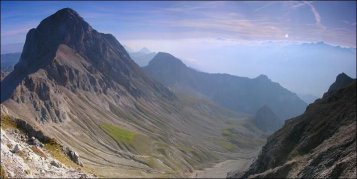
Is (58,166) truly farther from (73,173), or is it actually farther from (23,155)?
(23,155)

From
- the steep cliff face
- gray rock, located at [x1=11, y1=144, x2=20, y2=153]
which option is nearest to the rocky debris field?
gray rock, located at [x1=11, y1=144, x2=20, y2=153]

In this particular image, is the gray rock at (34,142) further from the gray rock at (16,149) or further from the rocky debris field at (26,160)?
the gray rock at (16,149)

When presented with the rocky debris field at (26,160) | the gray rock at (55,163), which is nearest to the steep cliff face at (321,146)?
the rocky debris field at (26,160)

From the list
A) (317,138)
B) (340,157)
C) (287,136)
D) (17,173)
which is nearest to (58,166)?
(17,173)

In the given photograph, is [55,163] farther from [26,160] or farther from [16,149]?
[16,149]

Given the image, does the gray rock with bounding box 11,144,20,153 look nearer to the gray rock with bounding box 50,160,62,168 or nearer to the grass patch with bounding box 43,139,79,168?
the gray rock with bounding box 50,160,62,168

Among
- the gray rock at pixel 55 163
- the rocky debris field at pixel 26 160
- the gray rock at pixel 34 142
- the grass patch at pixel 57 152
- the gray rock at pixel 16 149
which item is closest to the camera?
the rocky debris field at pixel 26 160

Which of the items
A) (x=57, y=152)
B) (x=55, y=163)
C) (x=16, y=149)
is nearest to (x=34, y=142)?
(x=55, y=163)
